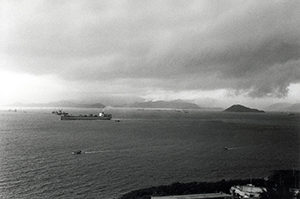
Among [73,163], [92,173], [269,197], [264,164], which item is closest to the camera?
[269,197]

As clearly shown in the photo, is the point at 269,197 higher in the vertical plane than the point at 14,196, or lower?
higher

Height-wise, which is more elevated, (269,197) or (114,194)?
(269,197)

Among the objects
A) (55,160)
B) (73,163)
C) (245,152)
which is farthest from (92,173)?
(245,152)

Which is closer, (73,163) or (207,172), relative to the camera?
(207,172)

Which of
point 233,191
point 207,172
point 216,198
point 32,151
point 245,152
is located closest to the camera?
point 216,198

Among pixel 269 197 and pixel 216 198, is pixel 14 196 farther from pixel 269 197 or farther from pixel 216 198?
pixel 269 197

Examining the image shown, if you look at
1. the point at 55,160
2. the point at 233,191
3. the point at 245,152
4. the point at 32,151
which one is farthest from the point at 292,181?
the point at 32,151

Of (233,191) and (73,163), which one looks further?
(73,163)

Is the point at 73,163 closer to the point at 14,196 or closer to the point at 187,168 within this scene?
the point at 14,196

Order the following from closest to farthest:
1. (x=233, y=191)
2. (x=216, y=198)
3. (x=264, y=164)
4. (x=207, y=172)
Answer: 1. (x=216, y=198)
2. (x=233, y=191)
3. (x=207, y=172)
4. (x=264, y=164)
